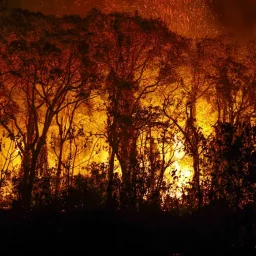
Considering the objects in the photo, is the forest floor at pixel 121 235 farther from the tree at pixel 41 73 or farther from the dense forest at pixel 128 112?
the tree at pixel 41 73

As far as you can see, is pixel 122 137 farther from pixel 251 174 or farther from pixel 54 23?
pixel 251 174

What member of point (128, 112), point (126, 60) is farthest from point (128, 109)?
point (126, 60)

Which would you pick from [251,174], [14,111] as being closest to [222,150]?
[251,174]

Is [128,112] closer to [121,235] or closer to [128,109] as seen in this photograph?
[128,109]

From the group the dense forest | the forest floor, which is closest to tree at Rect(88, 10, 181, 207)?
the dense forest

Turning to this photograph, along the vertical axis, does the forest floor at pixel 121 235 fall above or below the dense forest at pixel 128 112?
below

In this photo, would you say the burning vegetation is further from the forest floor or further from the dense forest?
the forest floor

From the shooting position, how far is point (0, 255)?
9.20 m

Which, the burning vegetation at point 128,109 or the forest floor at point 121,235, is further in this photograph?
the burning vegetation at point 128,109

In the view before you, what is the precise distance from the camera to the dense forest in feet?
43.9

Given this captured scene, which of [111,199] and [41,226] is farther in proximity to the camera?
[111,199]

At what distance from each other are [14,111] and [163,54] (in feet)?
24.0

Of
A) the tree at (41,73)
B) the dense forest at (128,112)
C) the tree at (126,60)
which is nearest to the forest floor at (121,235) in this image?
the dense forest at (128,112)

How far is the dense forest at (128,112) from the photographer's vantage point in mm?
13375
